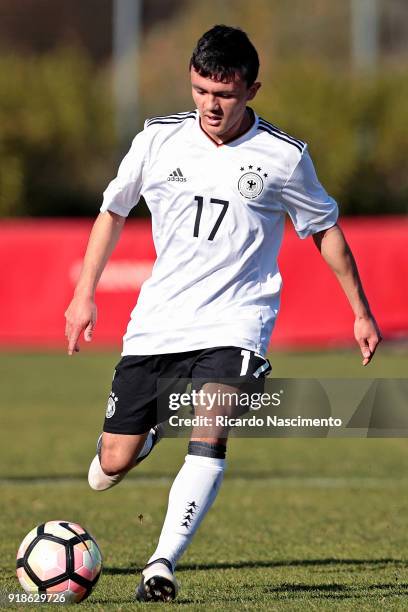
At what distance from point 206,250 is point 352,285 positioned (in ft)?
2.20

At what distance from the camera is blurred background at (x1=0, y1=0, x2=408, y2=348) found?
2044 cm

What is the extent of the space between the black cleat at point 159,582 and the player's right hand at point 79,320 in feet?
3.08

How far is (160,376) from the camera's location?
5844 millimetres

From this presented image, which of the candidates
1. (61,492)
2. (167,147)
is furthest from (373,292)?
(167,147)

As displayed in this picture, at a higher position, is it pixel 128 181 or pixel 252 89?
pixel 252 89

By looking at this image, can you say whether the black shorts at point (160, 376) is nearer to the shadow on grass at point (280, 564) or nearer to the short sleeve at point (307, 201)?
the short sleeve at point (307, 201)

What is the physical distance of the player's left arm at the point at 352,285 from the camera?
587 cm

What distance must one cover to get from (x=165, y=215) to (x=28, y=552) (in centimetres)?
153

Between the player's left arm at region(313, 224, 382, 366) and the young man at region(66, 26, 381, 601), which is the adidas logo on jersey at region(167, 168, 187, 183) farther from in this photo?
the player's left arm at region(313, 224, 382, 366)

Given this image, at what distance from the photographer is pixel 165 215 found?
19.2 ft

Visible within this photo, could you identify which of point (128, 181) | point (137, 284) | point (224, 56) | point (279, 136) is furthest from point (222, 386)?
A: point (137, 284)

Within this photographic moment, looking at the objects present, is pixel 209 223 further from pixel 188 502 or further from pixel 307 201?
pixel 188 502

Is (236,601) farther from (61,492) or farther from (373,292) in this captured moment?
(373,292)

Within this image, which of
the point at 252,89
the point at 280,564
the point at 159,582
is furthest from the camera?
the point at 280,564
